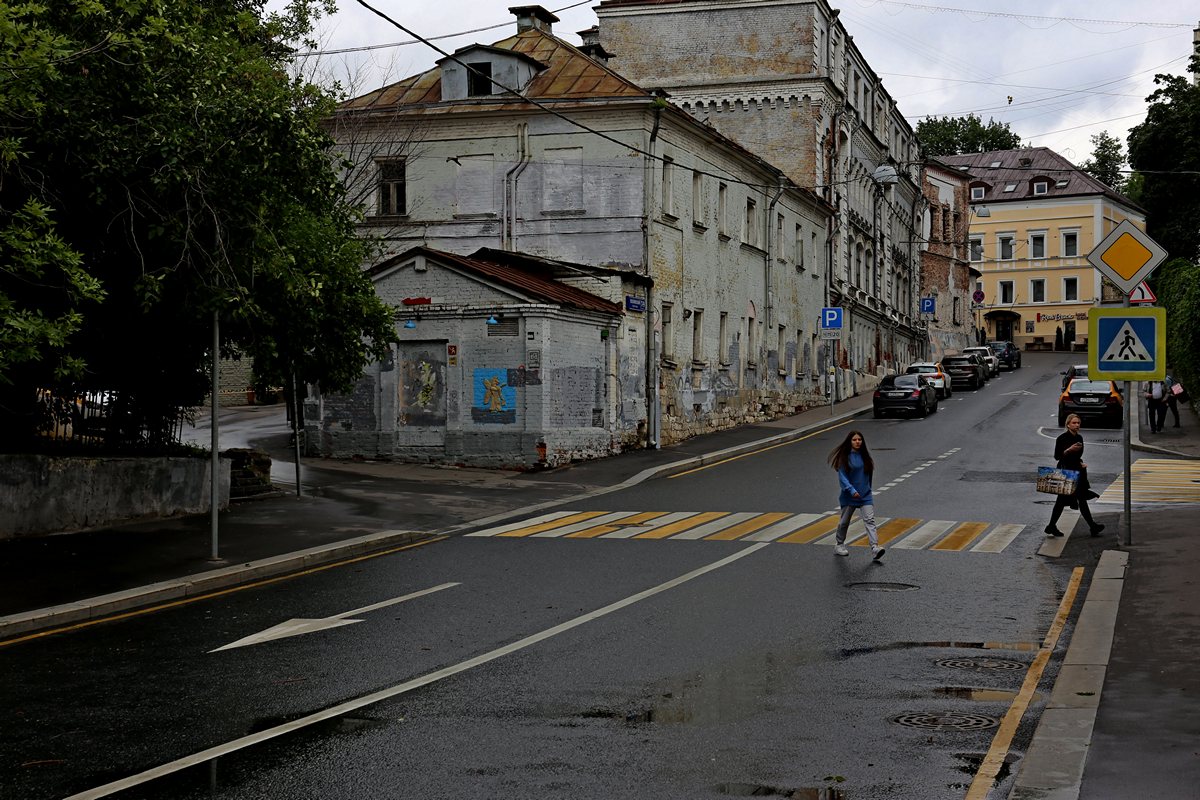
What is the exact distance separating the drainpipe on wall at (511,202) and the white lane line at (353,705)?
21980 mm

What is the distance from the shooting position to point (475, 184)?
34844 millimetres

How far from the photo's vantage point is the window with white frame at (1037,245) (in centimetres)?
10562

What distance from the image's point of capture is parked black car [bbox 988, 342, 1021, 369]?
247 ft

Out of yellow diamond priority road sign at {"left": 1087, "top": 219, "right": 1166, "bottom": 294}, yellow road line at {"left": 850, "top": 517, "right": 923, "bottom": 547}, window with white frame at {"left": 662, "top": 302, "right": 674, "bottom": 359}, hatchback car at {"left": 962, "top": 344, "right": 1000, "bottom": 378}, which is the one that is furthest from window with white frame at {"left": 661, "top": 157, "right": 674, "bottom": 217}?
hatchback car at {"left": 962, "top": 344, "right": 1000, "bottom": 378}

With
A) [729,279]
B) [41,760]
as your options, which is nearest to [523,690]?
[41,760]

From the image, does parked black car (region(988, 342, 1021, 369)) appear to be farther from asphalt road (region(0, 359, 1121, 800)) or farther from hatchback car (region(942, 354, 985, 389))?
asphalt road (region(0, 359, 1121, 800))

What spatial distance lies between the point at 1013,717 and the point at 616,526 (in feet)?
37.5

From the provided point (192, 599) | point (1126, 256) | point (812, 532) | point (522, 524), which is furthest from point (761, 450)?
point (192, 599)

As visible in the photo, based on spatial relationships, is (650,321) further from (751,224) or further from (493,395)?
(751,224)

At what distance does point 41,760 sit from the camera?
23.3 feet

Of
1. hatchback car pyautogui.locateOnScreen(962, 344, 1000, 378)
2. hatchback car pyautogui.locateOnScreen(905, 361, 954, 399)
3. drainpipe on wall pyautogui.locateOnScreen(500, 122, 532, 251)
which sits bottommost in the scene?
hatchback car pyautogui.locateOnScreen(905, 361, 954, 399)

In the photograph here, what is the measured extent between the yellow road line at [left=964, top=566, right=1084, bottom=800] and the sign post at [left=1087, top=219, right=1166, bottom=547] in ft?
12.0

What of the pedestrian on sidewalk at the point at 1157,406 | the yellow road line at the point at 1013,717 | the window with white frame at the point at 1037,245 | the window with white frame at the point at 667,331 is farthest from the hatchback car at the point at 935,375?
the window with white frame at the point at 1037,245

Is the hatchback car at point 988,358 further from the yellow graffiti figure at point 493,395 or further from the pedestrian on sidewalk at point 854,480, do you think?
the pedestrian on sidewalk at point 854,480
